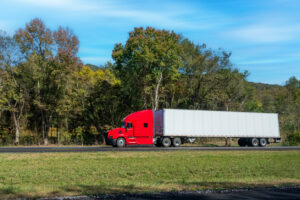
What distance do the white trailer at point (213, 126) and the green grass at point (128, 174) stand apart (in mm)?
12229

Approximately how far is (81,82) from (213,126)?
19.6m

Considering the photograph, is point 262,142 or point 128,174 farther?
point 262,142

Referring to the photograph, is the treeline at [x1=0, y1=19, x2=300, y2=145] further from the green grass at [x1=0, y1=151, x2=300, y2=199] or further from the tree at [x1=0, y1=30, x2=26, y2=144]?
the green grass at [x1=0, y1=151, x2=300, y2=199]

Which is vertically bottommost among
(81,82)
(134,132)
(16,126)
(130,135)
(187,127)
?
(130,135)

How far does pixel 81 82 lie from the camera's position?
42.9 metres

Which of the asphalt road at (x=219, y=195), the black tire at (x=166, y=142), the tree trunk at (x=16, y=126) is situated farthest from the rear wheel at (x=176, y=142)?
the asphalt road at (x=219, y=195)

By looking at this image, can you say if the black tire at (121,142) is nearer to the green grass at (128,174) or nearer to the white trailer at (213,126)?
the white trailer at (213,126)

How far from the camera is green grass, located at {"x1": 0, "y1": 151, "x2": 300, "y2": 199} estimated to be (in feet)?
32.6

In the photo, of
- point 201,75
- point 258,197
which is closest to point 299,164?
point 258,197

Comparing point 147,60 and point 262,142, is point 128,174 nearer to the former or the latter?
point 262,142

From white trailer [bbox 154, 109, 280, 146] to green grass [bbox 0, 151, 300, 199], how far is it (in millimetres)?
12229

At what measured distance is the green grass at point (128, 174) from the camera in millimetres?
9930

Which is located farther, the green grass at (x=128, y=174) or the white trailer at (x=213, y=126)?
the white trailer at (x=213, y=126)

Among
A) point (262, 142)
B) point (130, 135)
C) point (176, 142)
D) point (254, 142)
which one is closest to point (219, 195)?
point (130, 135)
